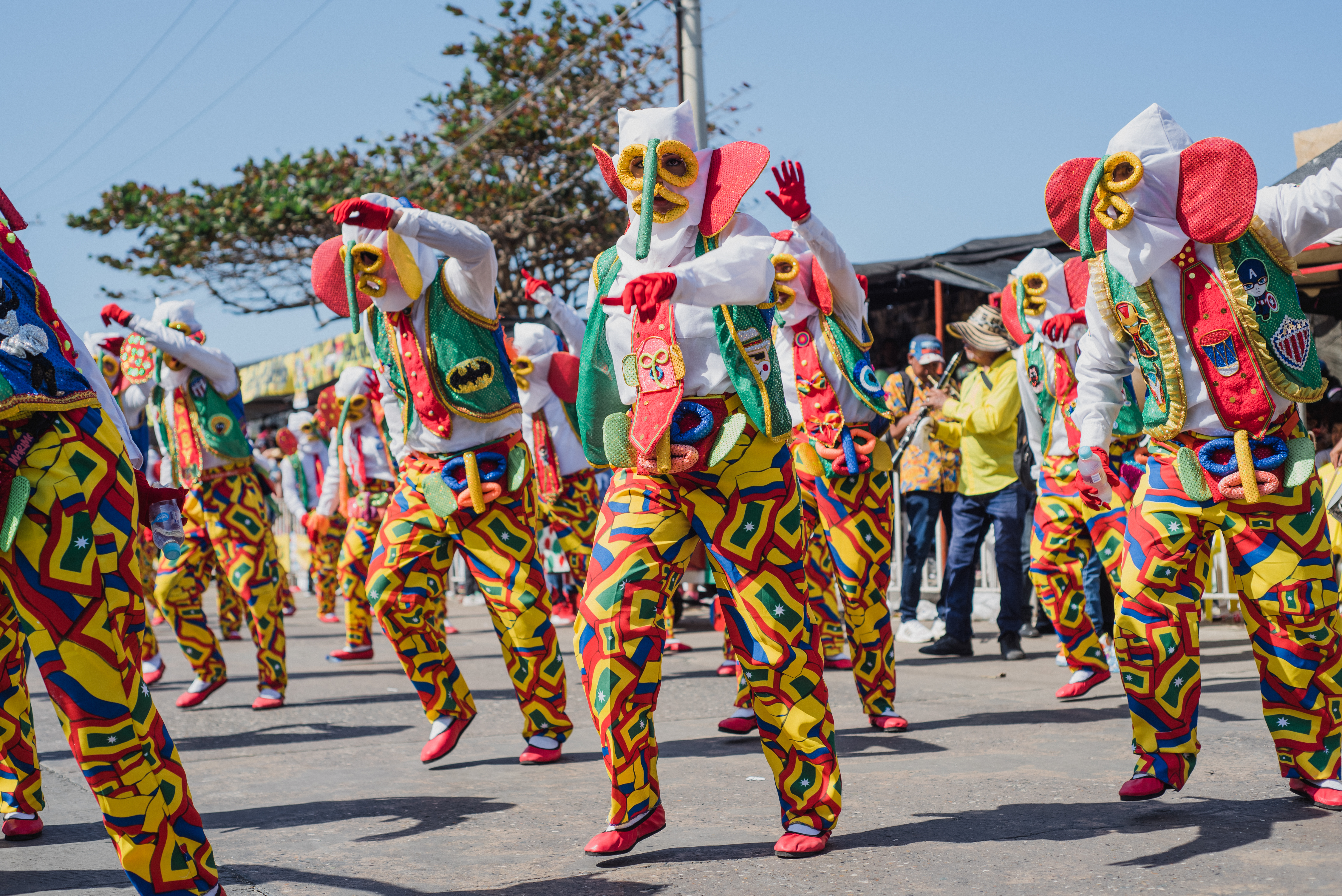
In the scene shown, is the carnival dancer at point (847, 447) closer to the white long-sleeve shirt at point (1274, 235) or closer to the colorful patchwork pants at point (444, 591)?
the colorful patchwork pants at point (444, 591)

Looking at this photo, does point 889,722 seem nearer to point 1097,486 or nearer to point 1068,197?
point 1097,486

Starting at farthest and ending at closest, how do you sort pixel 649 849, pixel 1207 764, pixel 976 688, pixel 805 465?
pixel 976 688, pixel 805 465, pixel 1207 764, pixel 649 849

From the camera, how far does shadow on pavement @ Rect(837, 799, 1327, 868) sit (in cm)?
371

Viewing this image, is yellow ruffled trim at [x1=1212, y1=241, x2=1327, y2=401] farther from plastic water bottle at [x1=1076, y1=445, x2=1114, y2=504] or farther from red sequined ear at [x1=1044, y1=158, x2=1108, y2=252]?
plastic water bottle at [x1=1076, y1=445, x2=1114, y2=504]

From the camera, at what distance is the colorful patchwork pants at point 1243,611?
3902 mm

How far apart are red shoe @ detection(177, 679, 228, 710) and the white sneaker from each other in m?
4.74

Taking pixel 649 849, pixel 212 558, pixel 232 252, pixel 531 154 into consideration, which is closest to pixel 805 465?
pixel 649 849

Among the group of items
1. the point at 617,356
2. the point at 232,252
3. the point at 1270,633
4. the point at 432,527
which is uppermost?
the point at 232,252

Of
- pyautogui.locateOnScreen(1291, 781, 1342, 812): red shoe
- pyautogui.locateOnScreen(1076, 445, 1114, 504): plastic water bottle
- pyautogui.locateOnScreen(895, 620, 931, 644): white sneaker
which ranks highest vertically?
pyautogui.locateOnScreen(1076, 445, 1114, 504): plastic water bottle

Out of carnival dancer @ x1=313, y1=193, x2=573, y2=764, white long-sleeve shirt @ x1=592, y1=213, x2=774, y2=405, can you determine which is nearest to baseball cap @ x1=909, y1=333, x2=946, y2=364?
carnival dancer @ x1=313, y1=193, x2=573, y2=764

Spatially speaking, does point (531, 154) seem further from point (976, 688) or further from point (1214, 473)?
point (1214, 473)

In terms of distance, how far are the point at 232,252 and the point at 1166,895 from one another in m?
17.1

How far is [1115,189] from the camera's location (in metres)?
3.95

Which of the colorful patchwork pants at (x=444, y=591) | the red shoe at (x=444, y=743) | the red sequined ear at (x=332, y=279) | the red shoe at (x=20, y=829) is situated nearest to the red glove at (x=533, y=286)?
the red sequined ear at (x=332, y=279)
